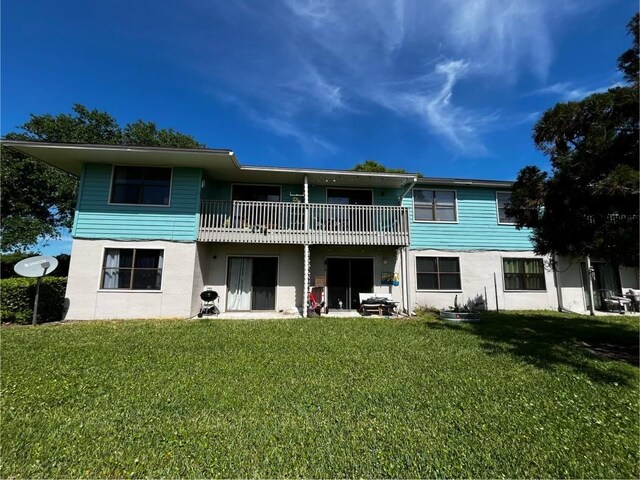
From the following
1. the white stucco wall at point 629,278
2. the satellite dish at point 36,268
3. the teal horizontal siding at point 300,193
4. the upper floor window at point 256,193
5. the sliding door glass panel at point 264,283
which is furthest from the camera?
the white stucco wall at point 629,278

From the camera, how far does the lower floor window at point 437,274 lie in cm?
1212

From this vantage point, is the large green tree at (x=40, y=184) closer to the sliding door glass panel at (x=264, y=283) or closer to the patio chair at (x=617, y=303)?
the sliding door glass panel at (x=264, y=283)

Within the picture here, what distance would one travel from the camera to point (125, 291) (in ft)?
31.8

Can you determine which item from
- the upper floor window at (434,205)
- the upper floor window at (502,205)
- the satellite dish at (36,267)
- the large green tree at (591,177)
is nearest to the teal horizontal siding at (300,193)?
the upper floor window at (434,205)

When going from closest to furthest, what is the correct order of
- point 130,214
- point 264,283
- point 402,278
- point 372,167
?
1. point 130,214
2. point 264,283
3. point 402,278
4. point 372,167

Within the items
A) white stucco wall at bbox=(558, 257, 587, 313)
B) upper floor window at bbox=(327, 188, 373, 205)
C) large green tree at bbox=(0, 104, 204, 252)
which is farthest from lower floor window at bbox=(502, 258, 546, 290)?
large green tree at bbox=(0, 104, 204, 252)

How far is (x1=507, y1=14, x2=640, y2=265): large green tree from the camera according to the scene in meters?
5.19

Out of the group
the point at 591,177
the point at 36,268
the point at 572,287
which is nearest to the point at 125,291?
the point at 36,268

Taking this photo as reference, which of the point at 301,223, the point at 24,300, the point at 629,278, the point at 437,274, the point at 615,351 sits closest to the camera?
the point at 615,351

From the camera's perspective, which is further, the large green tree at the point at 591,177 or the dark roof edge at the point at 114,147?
the dark roof edge at the point at 114,147

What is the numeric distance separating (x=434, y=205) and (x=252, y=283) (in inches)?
329

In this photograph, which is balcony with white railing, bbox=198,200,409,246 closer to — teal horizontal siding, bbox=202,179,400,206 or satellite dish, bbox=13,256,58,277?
teal horizontal siding, bbox=202,179,400,206

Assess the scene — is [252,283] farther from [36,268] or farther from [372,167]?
[372,167]

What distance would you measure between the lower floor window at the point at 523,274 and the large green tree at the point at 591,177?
5.91 m
